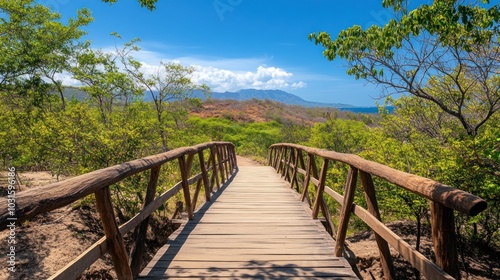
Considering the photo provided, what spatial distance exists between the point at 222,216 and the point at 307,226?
134 centimetres

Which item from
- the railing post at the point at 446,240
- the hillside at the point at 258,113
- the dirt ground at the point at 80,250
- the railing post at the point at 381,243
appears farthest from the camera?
the hillside at the point at 258,113

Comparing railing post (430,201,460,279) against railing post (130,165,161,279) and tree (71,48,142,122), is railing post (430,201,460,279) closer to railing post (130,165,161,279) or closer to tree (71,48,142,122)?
railing post (130,165,161,279)

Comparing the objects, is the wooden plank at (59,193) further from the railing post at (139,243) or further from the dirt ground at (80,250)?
the dirt ground at (80,250)

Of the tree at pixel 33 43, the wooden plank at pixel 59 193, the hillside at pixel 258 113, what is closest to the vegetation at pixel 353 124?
the tree at pixel 33 43

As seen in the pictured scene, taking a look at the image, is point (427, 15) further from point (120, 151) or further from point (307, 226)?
point (120, 151)

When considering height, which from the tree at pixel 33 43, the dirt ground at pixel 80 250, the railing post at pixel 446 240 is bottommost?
the dirt ground at pixel 80 250

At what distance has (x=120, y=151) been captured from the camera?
21.9ft

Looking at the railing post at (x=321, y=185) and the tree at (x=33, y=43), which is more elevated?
the tree at (x=33, y=43)

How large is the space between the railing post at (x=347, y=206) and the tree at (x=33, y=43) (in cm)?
1086

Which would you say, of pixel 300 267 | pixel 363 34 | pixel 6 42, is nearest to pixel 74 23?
pixel 6 42

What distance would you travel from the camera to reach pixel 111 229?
214 centimetres

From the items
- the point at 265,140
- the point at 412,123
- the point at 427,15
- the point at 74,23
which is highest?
the point at 74,23

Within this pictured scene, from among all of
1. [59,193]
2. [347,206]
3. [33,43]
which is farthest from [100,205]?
[33,43]

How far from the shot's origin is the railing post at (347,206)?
3002mm
